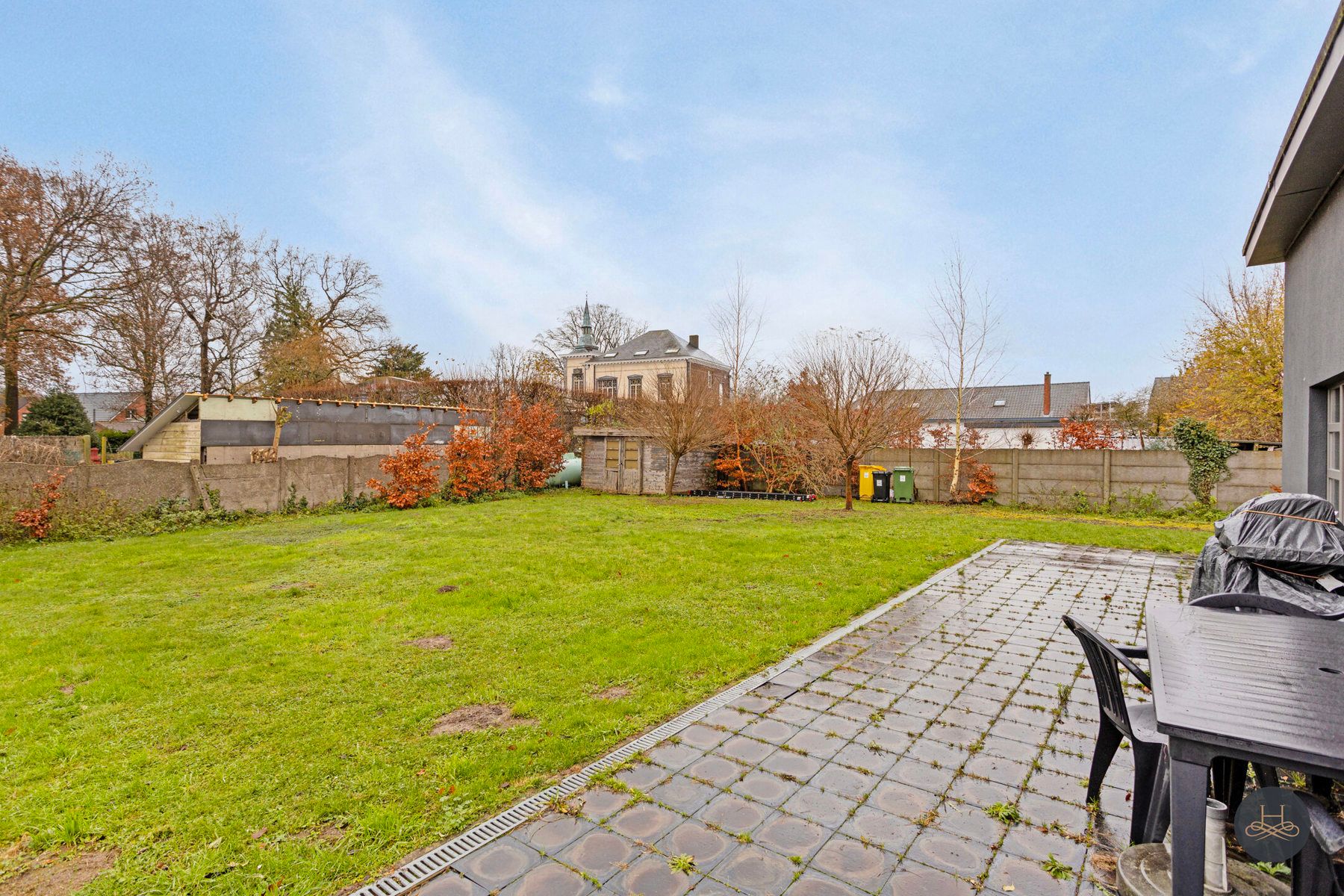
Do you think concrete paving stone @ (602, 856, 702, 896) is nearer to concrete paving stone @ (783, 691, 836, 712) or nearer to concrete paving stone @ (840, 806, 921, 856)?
concrete paving stone @ (840, 806, 921, 856)

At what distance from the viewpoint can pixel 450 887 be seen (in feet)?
6.61

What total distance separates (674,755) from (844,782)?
31.3 inches

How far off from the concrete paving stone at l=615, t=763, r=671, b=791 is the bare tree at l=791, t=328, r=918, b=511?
34.4 feet

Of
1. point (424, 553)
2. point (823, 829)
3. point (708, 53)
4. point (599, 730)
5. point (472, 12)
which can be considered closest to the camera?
point (823, 829)

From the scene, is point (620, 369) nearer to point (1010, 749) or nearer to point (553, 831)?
point (1010, 749)

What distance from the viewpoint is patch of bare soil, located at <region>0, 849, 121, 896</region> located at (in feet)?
6.61

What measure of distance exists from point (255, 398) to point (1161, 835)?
1432 cm

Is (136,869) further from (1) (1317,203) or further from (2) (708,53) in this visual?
(2) (708,53)

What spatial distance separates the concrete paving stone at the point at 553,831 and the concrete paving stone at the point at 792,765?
0.90 metres

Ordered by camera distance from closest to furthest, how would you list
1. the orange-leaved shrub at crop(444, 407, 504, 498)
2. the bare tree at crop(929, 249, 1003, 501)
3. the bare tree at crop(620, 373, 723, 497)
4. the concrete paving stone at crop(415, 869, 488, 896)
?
the concrete paving stone at crop(415, 869, 488, 896), the orange-leaved shrub at crop(444, 407, 504, 498), the bare tree at crop(620, 373, 723, 497), the bare tree at crop(929, 249, 1003, 501)

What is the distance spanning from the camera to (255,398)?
12.0 metres

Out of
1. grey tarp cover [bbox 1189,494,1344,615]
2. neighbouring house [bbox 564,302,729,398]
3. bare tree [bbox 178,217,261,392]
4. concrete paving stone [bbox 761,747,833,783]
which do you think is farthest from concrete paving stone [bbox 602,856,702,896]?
neighbouring house [bbox 564,302,729,398]

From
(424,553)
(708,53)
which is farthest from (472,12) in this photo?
(424,553)

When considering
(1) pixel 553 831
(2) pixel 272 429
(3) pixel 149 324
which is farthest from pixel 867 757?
(3) pixel 149 324
